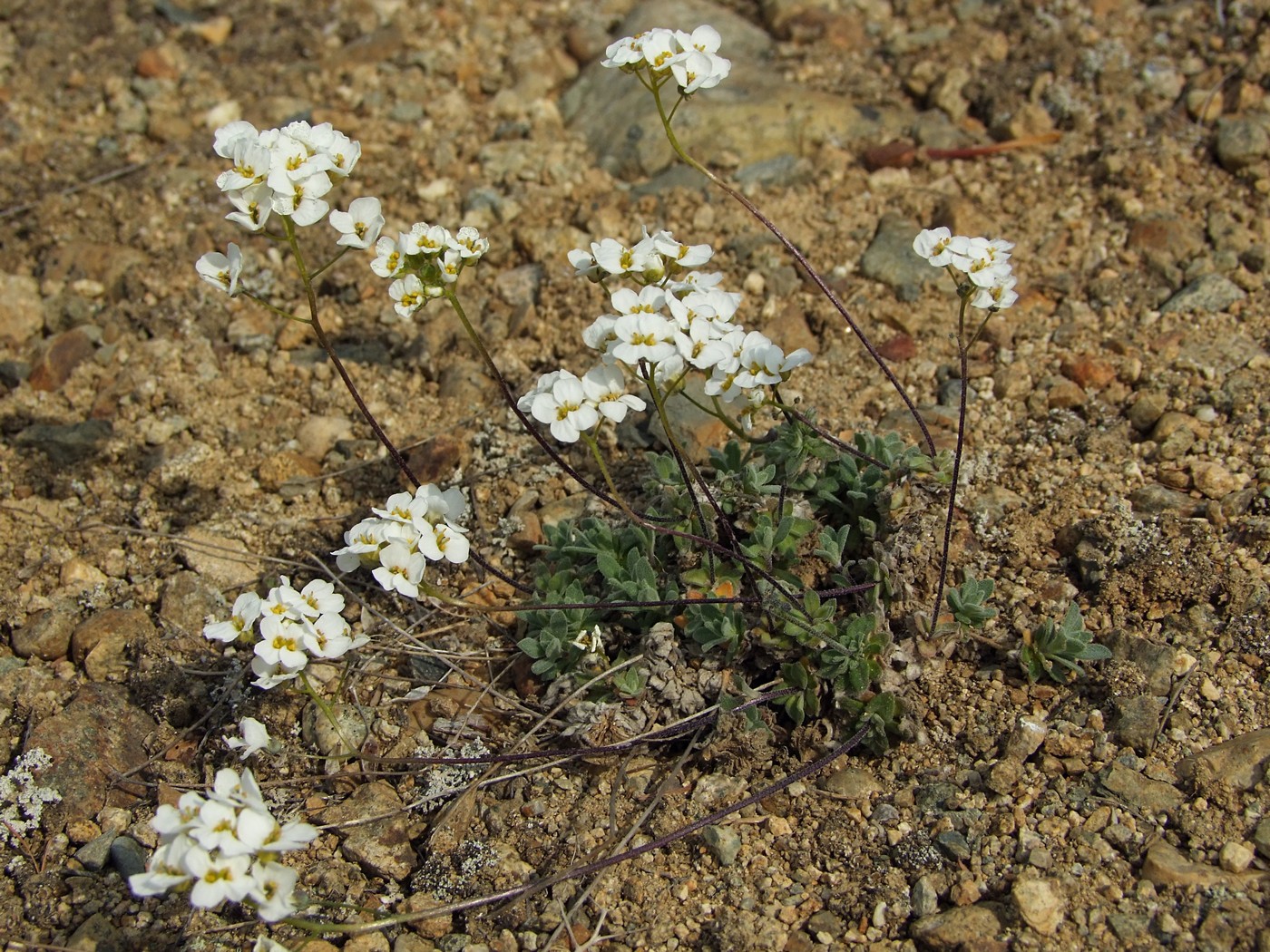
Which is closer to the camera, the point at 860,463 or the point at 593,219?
the point at 860,463

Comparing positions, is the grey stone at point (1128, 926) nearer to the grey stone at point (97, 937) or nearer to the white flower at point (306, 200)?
the grey stone at point (97, 937)

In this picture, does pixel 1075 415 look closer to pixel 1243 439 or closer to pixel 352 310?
pixel 1243 439

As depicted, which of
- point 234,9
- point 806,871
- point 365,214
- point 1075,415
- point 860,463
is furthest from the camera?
point 234,9

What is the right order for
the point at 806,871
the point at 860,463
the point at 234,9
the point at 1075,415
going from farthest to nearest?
the point at 234,9
the point at 1075,415
the point at 860,463
the point at 806,871

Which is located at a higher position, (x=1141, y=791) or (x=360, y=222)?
(x=360, y=222)

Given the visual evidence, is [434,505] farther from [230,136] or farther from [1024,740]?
[1024,740]

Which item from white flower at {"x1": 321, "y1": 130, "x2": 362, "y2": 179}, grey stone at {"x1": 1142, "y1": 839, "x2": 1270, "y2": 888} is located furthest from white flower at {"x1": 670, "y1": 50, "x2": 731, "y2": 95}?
grey stone at {"x1": 1142, "y1": 839, "x2": 1270, "y2": 888}

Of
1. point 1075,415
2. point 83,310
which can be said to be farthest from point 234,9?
point 1075,415

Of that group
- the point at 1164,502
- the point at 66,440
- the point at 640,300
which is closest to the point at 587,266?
the point at 640,300
